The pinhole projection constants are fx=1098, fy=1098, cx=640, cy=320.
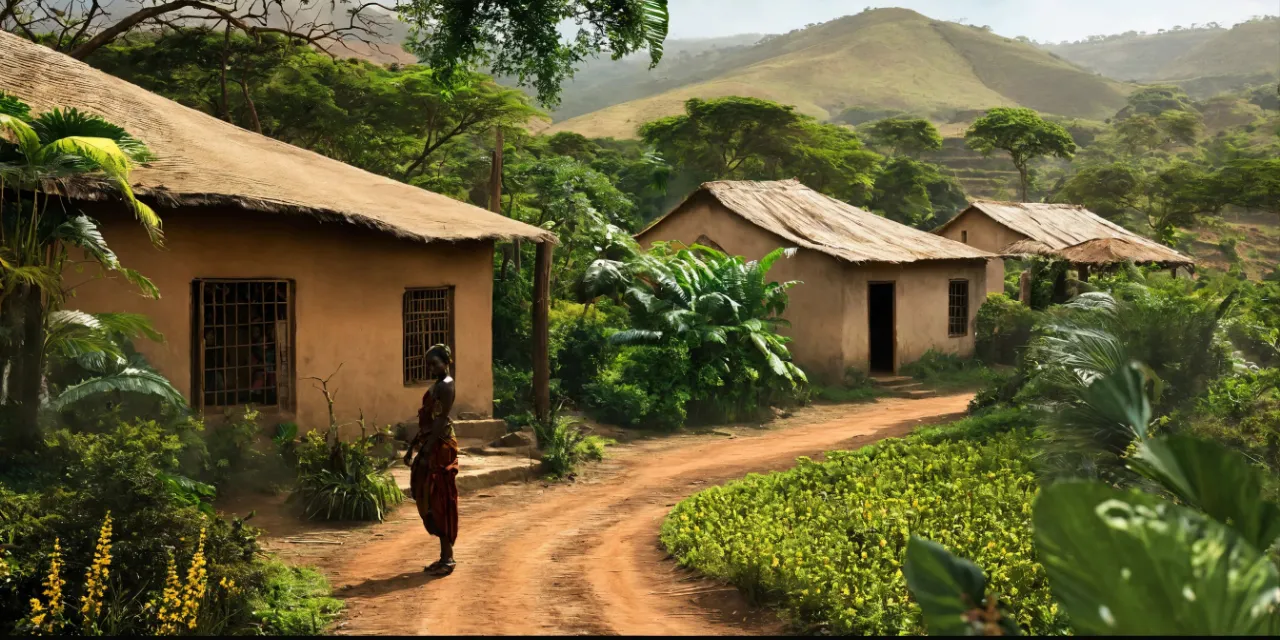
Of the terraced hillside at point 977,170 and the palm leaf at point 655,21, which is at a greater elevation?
the terraced hillside at point 977,170

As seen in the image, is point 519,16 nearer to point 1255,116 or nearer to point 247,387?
point 247,387

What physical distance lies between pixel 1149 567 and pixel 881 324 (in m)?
21.5

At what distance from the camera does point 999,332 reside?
2325 centimetres

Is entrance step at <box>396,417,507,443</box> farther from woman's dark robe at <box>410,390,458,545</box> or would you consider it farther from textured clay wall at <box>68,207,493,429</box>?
woman's dark robe at <box>410,390,458,545</box>

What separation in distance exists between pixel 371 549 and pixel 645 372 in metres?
7.55

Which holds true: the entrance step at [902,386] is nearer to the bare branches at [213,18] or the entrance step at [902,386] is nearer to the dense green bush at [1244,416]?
the dense green bush at [1244,416]

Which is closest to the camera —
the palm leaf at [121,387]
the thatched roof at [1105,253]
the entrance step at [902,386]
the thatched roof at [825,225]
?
the palm leaf at [121,387]

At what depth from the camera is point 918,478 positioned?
31.4ft

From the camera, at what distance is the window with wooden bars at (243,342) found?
36.9 feet

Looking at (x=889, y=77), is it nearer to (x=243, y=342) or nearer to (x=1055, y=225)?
(x=1055, y=225)

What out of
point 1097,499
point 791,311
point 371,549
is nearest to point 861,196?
point 791,311

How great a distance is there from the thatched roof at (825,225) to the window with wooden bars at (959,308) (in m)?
0.75

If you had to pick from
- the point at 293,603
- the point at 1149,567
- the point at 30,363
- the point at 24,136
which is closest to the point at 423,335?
the point at 30,363

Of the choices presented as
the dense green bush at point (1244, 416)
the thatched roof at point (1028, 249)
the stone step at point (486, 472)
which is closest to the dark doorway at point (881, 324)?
the thatched roof at point (1028, 249)
